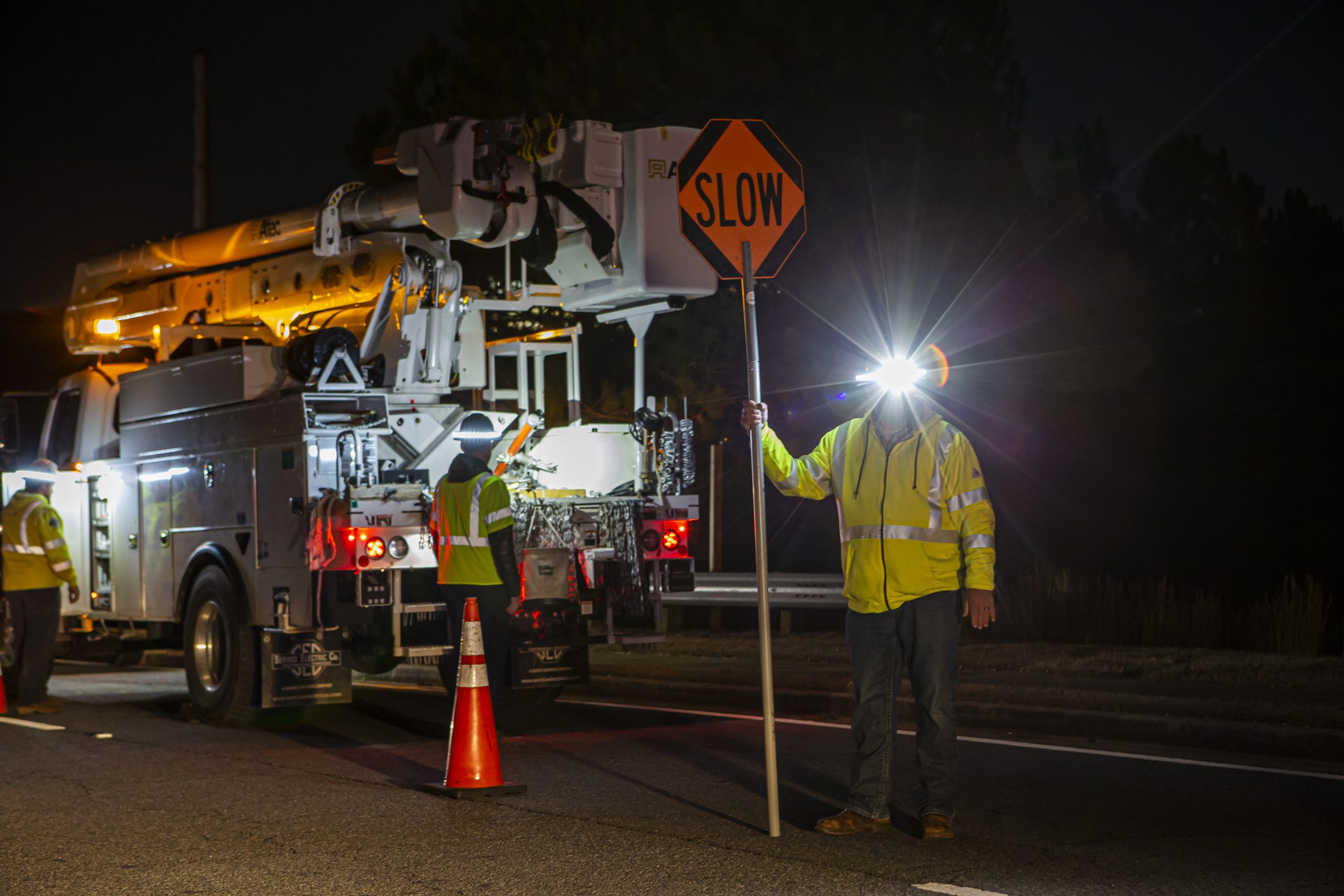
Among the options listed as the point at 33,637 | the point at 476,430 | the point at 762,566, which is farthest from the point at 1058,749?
the point at 33,637

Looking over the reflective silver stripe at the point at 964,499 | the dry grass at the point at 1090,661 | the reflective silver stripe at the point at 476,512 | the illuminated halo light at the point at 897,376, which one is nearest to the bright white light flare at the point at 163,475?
the reflective silver stripe at the point at 476,512

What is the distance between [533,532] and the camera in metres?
10.3

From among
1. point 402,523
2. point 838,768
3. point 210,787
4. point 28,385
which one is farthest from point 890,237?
point 28,385

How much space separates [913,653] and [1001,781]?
148cm

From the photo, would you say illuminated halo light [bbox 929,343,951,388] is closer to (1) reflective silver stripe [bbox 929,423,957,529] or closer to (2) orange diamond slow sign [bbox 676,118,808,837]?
(2) orange diamond slow sign [bbox 676,118,808,837]

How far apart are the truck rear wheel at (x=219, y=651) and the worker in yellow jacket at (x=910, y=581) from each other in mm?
5257

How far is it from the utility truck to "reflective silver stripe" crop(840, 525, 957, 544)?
11.1ft

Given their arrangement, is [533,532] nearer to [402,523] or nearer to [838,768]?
[402,523]

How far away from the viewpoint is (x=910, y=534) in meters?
6.65

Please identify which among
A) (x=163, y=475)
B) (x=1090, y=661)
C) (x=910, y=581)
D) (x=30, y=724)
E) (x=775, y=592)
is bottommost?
(x=30, y=724)

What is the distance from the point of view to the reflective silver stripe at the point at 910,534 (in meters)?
6.63

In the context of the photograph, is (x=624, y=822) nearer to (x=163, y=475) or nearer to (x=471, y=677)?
(x=471, y=677)

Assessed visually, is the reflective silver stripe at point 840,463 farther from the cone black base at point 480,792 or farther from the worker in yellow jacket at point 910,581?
the cone black base at point 480,792

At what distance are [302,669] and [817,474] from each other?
478cm
